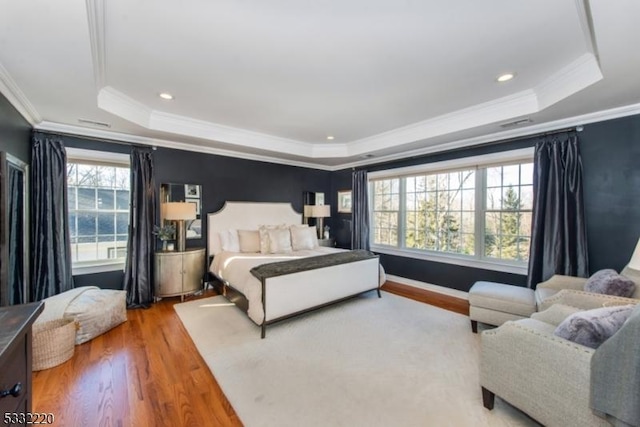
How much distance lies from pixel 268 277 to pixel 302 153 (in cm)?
290

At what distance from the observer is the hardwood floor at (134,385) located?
1.81m

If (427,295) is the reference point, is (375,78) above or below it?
above

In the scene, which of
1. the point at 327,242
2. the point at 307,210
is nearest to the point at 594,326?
the point at 327,242

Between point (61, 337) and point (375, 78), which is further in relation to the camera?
point (375, 78)

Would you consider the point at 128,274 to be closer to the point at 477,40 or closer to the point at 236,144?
the point at 236,144

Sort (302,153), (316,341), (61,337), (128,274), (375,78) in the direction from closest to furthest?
(61,337), (375,78), (316,341), (128,274), (302,153)

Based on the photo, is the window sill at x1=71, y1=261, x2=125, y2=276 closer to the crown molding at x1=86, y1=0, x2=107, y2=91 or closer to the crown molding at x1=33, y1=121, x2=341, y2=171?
the crown molding at x1=33, y1=121, x2=341, y2=171

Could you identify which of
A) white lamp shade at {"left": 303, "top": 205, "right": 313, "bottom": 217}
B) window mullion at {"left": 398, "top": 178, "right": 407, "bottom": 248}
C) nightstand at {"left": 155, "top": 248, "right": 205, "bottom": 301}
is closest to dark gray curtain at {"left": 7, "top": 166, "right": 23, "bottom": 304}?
nightstand at {"left": 155, "top": 248, "right": 205, "bottom": 301}

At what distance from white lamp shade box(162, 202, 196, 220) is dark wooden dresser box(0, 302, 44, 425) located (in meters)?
2.87

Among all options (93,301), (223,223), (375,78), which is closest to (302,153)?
(223,223)

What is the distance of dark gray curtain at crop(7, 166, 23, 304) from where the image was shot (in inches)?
105

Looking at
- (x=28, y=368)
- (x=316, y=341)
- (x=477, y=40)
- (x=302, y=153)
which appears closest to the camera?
(x=28, y=368)

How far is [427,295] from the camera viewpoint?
434 centimetres

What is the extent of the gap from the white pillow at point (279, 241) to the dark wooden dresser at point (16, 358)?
325 centimetres
